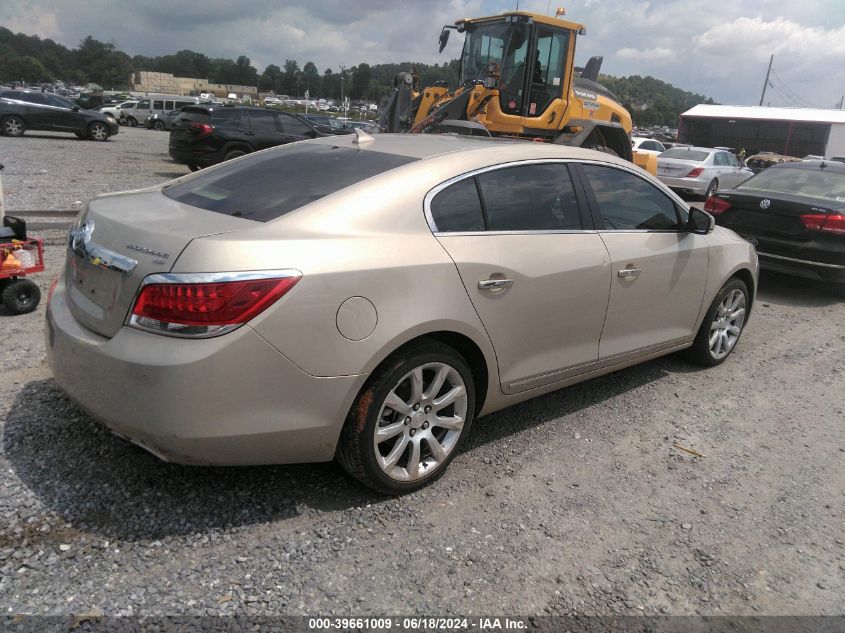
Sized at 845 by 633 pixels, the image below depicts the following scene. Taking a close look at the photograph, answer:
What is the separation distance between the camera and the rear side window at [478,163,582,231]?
340 cm

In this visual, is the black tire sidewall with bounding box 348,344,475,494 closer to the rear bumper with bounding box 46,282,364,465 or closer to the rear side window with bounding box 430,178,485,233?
the rear bumper with bounding box 46,282,364,465

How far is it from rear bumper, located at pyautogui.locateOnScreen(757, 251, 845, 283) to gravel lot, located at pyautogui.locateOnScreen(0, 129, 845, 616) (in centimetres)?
363

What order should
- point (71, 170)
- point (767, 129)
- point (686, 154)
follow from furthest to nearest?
point (767, 129) < point (686, 154) < point (71, 170)

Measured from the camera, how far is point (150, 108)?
3797 cm

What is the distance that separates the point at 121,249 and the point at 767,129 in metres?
47.9

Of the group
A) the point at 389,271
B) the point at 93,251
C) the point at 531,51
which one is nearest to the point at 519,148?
the point at 389,271

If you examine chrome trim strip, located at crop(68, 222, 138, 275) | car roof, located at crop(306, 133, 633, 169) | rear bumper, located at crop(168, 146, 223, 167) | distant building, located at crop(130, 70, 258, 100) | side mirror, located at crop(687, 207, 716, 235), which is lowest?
rear bumper, located at crop(168, 146, 223, 167)

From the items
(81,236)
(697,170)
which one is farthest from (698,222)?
(697,170)

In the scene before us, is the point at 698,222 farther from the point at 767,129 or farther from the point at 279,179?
the point at 767,129

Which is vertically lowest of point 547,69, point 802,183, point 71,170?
point 71,170

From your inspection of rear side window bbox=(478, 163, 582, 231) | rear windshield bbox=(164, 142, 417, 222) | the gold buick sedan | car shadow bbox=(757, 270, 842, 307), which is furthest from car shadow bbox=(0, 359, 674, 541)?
car shadow bbox=(757, 270, 842, 307)

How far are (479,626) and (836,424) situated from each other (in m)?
3.18

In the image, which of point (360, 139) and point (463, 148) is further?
point (360, 139)

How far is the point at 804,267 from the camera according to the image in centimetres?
739
